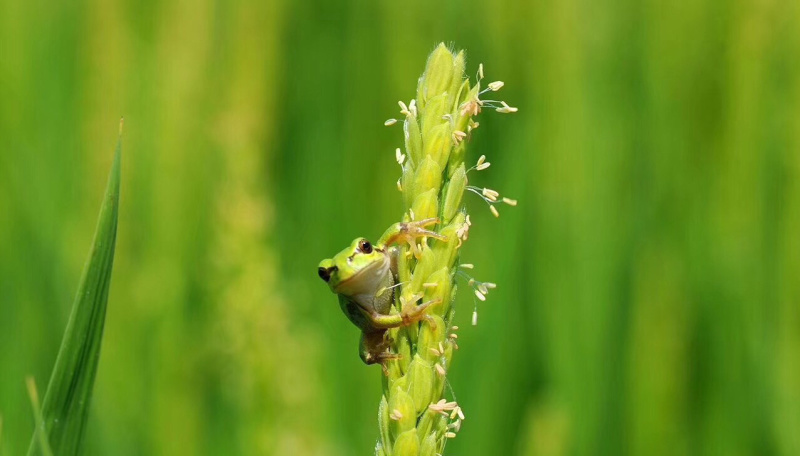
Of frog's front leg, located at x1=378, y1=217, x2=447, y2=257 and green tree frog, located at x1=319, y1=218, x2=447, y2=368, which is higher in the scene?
frog's front leg, located at x1=378, y1=217, x2=447, y2=257

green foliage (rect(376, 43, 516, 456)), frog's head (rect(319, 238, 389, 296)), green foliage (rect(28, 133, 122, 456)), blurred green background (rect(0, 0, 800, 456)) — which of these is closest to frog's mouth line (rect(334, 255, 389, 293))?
frog's head (rect(319, 238, 389, 296))

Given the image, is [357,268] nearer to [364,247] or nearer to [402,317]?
[364,247]

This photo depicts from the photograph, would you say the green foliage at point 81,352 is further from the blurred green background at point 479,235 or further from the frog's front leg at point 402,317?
the blurred green background at point 479,235

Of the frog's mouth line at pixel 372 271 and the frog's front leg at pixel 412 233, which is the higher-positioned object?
the frog's front leg at pixel 412 233

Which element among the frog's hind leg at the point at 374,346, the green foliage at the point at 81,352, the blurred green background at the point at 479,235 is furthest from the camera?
the blurred green background at the point at 479,235

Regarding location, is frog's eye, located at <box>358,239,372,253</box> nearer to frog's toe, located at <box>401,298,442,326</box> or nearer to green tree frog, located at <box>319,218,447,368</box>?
green tree frog, located at <box>319,218,447,368</box>

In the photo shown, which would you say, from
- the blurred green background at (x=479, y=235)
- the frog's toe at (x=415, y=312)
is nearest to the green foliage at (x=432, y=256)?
the frog's toe at (x=415, y=312)

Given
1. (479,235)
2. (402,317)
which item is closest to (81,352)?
(402,317)
